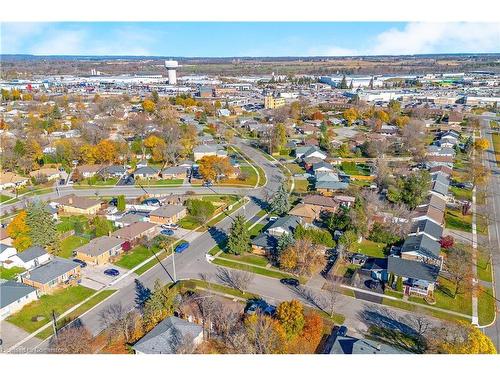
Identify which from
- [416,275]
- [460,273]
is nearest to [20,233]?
[416,275]

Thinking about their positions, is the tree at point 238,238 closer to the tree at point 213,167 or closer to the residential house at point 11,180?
the tree at point 213,167

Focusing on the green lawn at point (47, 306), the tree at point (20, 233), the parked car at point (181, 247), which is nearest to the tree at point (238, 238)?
the parked car at point (181, 247)

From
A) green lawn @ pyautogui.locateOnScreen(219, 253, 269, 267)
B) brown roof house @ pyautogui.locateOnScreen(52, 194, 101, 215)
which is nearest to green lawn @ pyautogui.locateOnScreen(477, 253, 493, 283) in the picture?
green lawn @ pyautogui.locateOnScreen(219, 253, 269, 267)

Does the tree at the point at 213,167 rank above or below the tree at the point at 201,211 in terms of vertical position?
above

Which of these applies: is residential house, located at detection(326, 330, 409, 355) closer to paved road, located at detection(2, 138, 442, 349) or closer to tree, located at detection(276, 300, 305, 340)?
tree, located at detection(276, 300, 305, 340)

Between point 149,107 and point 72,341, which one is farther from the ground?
point 149,107

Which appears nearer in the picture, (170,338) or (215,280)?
(170,338)

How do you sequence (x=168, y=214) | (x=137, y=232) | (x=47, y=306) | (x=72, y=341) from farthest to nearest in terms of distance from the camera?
(x=168, y=214) < (x=137, y=232) < (x=47, y=306) < (x=72, y=341)

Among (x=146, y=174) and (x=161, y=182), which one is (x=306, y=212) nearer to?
(x=161, y=182)
